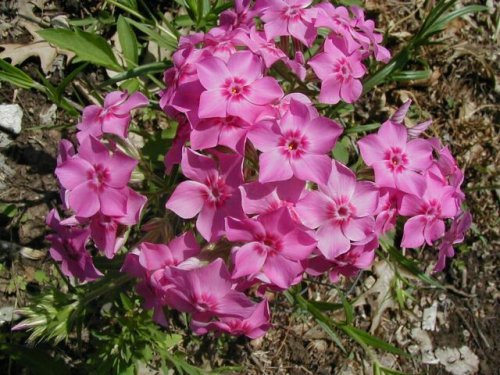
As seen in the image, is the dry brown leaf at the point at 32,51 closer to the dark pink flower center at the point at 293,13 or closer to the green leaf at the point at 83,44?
the green leaf at the point at 83,44

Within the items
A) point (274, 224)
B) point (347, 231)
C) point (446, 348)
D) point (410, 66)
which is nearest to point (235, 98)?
point (274, 224)

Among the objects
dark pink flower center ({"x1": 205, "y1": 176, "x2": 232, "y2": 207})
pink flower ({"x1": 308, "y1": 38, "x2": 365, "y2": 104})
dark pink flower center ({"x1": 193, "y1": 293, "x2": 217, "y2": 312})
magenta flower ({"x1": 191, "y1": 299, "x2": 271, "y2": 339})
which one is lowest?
magenta flower ({"x1": 191, "y1": 299, "x2": 271, "y2": 339})

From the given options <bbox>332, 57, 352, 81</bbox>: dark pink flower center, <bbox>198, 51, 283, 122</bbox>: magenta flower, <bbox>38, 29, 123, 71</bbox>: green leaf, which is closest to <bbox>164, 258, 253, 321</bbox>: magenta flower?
<bbox>198, 51, 283, 122</bbox>: magenta flower

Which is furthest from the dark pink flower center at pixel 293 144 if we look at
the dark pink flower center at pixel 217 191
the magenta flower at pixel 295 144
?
the dark pink flower center at pixel 217 191

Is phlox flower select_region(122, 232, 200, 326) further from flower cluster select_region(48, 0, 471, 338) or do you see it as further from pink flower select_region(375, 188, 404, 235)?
A: pink flower select_region(375, 188, 404, 235)

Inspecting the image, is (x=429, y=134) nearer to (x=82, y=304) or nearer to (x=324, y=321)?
(x=324, y=321)
